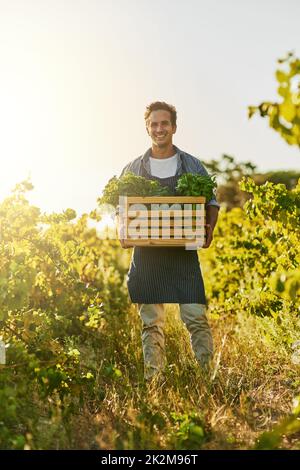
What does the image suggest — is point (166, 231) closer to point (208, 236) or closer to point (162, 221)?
point (162, 221)

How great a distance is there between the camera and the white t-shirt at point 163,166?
4258mm

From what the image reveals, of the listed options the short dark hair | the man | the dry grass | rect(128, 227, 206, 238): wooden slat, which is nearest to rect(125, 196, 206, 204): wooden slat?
rect(128, 227, 206, 238): wooden slat

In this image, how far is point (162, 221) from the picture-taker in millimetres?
3812

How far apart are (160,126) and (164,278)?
0.99 meters

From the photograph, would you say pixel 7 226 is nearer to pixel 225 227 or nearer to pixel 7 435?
pixel 7 435

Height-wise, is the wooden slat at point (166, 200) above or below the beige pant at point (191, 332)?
above

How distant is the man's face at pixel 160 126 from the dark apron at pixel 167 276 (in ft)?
0.77

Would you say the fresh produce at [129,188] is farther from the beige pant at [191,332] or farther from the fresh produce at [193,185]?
the beige pant at [191,332]

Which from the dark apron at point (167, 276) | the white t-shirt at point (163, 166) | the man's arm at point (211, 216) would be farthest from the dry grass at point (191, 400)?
the white t-shirt at point (163, 166)

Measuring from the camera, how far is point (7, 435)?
9.39ft

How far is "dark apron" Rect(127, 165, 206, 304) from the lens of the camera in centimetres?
418

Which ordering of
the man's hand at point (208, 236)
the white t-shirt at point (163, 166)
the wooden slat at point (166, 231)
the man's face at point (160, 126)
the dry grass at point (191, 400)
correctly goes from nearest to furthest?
the dry grass at point (191, 400)
the wooden slat at point (166, 231)
the man's hand at point (208, 236)
the man's face at point (160, 126)
the white t-shirt at point (163, 166)

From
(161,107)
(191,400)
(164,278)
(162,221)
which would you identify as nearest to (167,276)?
(164,278)
